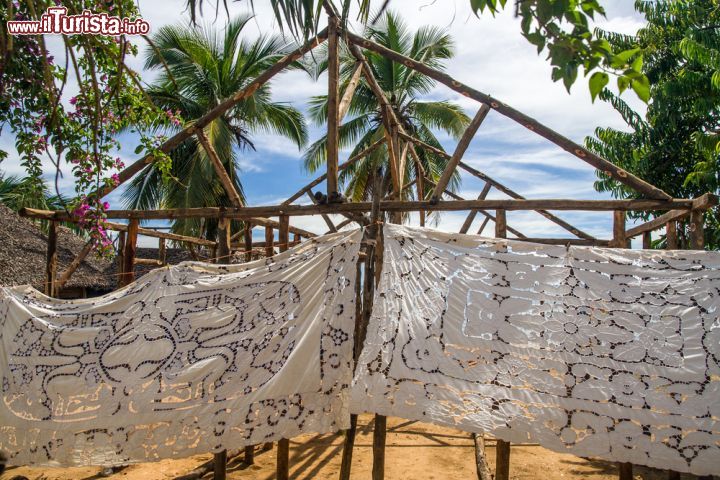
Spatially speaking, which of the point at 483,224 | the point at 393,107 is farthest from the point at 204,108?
the point at 483,224

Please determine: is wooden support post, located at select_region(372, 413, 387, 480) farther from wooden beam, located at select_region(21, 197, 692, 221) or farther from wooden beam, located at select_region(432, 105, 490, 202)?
wooden beam, located at select_region(432, 105, 490, 202)

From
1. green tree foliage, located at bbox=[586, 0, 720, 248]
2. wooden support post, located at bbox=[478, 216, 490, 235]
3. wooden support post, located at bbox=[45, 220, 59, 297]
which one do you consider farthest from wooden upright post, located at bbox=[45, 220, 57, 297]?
green tree foliage, located at bbox=[586, 0, 720, 248]

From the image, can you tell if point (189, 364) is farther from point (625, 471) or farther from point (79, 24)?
point (625, 471)

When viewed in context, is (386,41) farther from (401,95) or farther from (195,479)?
(195,479)

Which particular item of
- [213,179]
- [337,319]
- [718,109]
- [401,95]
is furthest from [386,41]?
[337,319]

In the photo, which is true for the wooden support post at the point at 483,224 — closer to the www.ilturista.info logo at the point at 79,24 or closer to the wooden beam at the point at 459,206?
the wooden beam at the point at 459,206

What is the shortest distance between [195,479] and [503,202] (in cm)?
337

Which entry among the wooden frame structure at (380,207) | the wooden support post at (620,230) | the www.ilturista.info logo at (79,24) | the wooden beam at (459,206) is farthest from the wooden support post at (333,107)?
the wooden support post at (620,230)

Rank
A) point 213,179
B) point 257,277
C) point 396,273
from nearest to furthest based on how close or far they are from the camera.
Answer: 1. point 396,273
2. point 257,277
3. point 213,179

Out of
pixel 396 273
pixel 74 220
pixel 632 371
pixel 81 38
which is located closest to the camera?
pixel 81 38

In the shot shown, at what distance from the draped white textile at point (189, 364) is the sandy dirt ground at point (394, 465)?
1.20 metres

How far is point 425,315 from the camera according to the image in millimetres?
3297

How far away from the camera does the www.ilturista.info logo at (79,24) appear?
8.14ft

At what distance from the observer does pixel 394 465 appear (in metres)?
4.91
